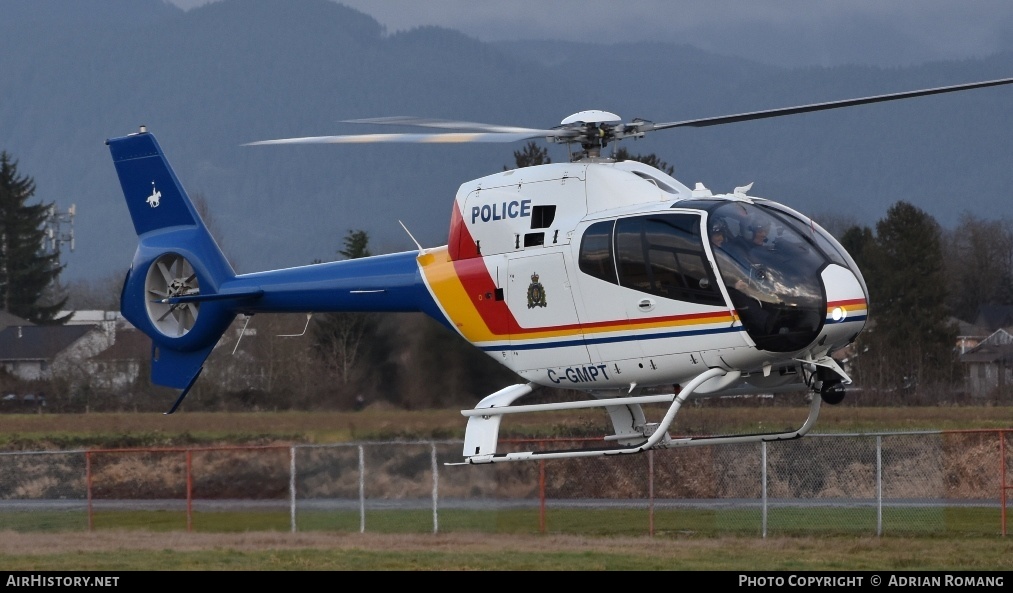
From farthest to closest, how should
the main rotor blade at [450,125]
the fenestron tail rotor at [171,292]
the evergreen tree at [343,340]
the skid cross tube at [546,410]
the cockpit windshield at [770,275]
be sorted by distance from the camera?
the evergreen tree at [343,340] < the fenestron tail rotor at [171,292] < the main rotor blade at [450,125] < the skid cross tube at [546,410] < the cockpit windshield at [770,275]

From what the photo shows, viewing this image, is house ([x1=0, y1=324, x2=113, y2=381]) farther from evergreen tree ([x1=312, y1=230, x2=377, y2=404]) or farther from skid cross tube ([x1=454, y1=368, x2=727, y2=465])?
skid cross tube ([x1=454, y1=368, x2=727, y2=465])

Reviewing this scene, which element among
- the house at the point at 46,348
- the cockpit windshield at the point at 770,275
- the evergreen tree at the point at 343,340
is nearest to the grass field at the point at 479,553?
the cockpit windshield at the point at 770,275

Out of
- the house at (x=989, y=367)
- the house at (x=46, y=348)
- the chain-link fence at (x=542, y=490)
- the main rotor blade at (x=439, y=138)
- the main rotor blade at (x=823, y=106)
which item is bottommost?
the chain-link fence at (x=542, y=490)

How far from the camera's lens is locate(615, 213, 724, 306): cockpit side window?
560 inches

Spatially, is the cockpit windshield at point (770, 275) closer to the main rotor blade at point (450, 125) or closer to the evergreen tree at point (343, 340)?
A: the main rotor blade at point (450, 125)

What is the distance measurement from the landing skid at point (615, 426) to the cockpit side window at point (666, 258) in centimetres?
89

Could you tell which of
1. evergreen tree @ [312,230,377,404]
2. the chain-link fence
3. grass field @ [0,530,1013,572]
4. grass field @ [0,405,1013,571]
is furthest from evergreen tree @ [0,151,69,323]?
grass field @ [0,530,1013,572]

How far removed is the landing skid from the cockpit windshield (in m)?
0.87

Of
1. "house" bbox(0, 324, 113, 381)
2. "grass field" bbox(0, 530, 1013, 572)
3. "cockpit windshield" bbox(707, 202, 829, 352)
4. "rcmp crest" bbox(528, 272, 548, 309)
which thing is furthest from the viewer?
"house" bbox(0, 324, 113, 381)

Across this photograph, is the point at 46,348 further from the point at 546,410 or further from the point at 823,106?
the point at 823,106

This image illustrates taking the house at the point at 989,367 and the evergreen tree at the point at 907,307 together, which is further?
the evergreen tree at the point at 907,307

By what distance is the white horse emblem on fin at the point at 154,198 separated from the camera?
19516 mm

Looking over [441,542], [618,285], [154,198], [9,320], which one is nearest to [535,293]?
[618,285]

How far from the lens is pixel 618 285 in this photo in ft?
48.8
